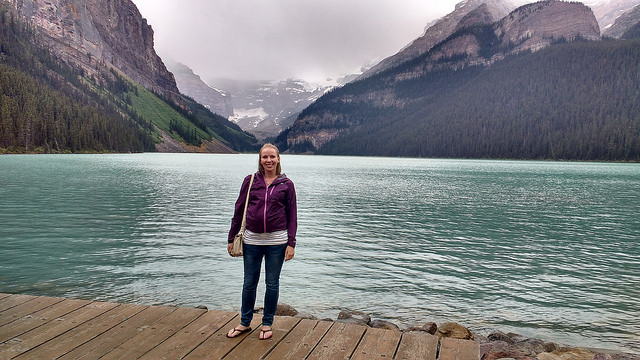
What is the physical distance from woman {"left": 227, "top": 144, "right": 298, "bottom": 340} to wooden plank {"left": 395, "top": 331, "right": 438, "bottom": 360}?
8.39 feet

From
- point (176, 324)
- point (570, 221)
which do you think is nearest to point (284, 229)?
point (176, 324)

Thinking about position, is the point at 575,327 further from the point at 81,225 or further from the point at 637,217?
the point at 637,217

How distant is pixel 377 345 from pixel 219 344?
2.98 meters

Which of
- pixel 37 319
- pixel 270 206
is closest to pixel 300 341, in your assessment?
pixel 270 206

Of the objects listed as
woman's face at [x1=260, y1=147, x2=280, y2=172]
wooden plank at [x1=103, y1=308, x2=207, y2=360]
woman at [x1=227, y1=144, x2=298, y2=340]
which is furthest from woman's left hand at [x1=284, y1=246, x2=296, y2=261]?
wooden plank at [x1=103, y1=308, x2=207, y2=360]

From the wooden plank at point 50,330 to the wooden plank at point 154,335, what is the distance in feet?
4.85

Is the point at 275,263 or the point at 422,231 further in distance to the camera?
the point at 422,231

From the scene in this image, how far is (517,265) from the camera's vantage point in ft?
74.9

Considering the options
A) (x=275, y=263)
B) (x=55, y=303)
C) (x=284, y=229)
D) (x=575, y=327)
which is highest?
(x=284, y=229)

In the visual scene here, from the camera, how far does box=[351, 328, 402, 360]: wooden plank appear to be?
7574mm

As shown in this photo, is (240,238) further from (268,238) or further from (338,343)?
(338,343)

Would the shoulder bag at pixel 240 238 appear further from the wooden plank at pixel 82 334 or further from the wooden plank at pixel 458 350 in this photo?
the wooden plank at pixel 458 350

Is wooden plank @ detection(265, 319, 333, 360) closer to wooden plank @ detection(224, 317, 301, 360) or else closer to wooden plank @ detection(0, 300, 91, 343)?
wooden plank @ detection(224, 317, 301, 360)

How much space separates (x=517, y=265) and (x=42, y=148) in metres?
204
